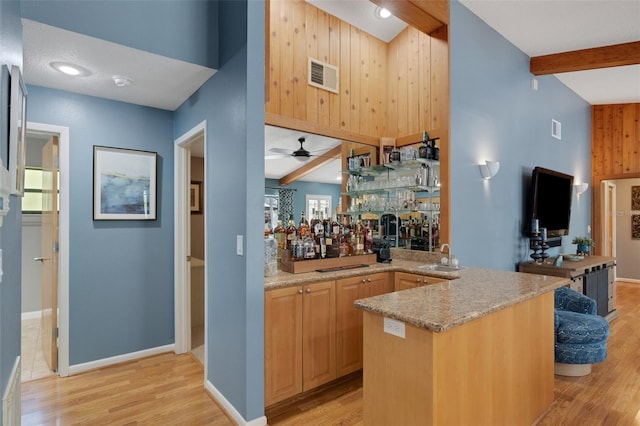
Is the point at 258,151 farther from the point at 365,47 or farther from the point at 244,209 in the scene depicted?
the point at 365,47

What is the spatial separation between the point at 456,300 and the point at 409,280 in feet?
3.81

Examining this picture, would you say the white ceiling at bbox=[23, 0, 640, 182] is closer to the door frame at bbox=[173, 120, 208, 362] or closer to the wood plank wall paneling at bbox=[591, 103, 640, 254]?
the door frame at bbox=[173, 120, 208, 362]

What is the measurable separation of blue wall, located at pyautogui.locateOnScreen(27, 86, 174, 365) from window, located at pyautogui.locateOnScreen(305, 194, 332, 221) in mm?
1394

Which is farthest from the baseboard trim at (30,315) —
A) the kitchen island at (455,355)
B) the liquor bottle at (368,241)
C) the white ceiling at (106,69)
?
the kitchen island at (455,355)

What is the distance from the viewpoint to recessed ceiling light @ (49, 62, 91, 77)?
7.97 ft

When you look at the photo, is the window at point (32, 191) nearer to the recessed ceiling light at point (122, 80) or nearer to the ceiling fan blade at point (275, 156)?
the recessed ceiling light at point (122, 80)

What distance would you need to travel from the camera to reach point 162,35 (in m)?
2.32

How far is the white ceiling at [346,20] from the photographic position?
2.24 meters

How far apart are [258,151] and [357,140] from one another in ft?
5.95

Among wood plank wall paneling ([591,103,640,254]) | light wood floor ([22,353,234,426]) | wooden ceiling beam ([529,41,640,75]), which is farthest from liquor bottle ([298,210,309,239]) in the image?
wood plank wall paneling ([591,103,640,254])

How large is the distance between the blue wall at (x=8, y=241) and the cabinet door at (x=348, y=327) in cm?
193

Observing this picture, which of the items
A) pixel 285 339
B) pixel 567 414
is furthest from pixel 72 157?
pixel 567 414

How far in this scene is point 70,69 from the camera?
2504 mm

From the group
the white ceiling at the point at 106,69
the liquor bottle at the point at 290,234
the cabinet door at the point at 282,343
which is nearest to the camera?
the white ceiling at the point at 106,69
